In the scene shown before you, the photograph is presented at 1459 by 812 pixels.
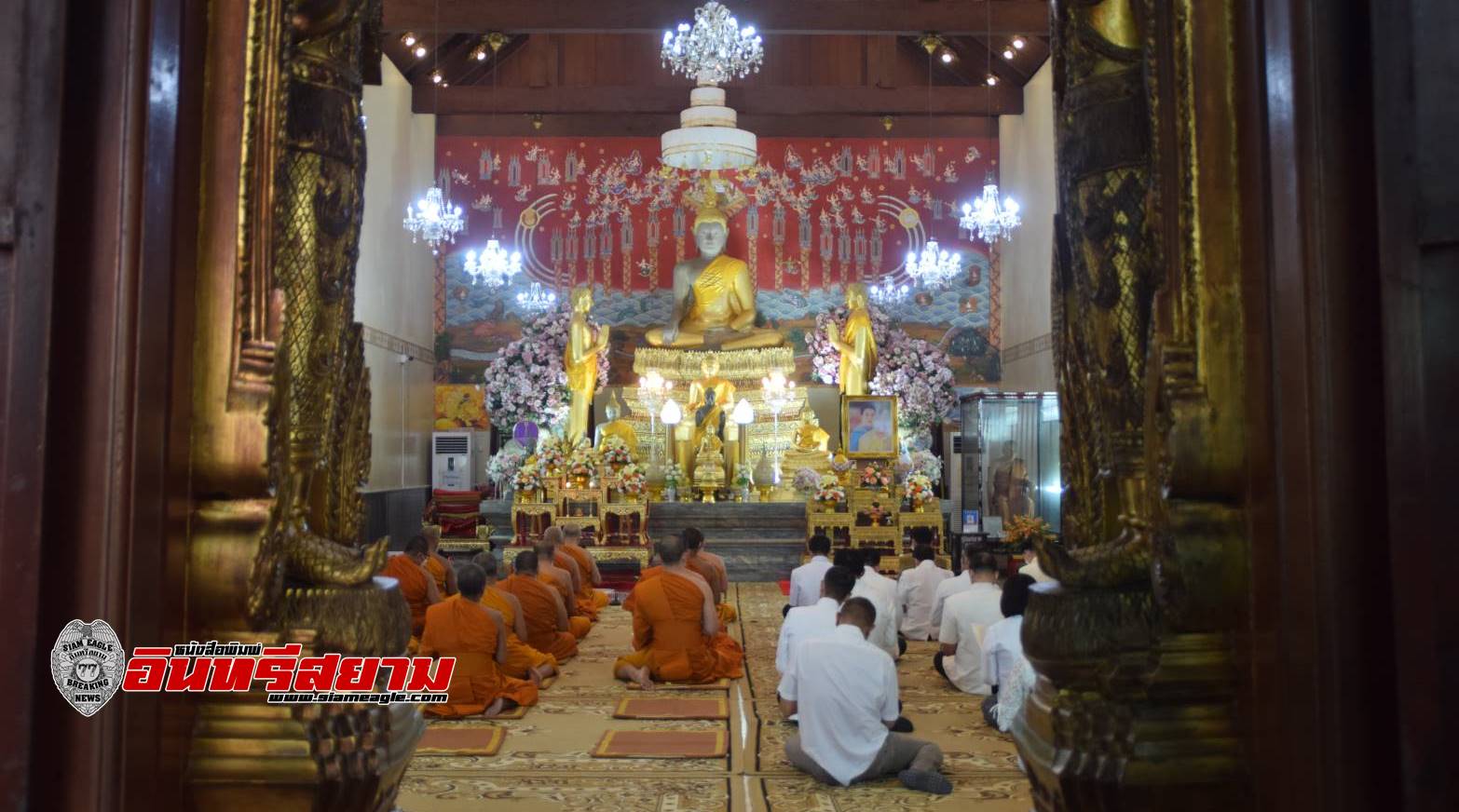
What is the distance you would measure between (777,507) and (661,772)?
748cm

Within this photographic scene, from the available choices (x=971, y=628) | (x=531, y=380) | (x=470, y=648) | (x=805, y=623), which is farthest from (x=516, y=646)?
(x=531, y=380)

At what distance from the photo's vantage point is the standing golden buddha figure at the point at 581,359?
14.0 metres

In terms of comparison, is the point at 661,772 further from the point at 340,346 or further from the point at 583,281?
the point at 583,281

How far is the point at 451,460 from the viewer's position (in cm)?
1581

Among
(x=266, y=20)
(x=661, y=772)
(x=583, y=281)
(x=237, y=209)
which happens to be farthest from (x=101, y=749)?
(x=583, y=281)

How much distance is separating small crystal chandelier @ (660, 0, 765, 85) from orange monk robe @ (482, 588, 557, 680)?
19.8ft

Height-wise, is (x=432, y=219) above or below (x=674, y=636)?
above

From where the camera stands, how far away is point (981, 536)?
433 inches

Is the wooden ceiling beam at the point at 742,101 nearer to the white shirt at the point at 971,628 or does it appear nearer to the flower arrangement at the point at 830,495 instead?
the flower arrangement at the point at 830,495

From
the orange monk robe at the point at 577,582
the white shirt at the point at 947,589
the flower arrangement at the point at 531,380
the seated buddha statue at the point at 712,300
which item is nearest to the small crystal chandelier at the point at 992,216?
the seated buddha statue at the point at 712,300

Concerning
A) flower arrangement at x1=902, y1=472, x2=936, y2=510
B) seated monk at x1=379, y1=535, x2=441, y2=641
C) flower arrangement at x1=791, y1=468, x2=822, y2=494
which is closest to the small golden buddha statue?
flower arrangement at x1=791, y1=468, x2=822, y2=494

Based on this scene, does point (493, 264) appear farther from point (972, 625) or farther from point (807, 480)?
point (972, 625)

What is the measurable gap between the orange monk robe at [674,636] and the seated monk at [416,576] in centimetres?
109

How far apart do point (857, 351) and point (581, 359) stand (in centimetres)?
313
